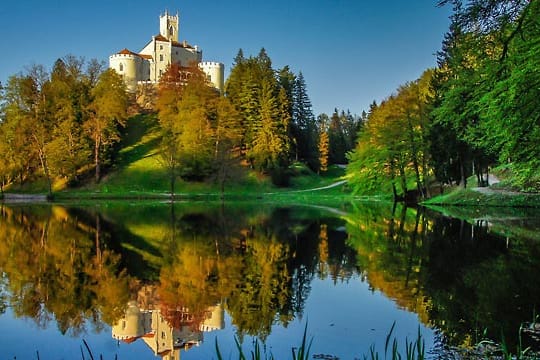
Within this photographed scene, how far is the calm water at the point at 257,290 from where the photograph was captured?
8.12m

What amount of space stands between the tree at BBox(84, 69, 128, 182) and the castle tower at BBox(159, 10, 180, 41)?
36598mm

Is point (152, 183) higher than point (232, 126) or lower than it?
lower

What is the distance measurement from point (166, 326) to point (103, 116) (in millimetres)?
52523

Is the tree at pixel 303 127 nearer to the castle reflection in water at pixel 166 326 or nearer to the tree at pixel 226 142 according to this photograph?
the tree at pixel 226 142

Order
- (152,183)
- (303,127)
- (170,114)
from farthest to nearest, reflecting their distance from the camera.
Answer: (303,127)
(170,114)
(152,183)

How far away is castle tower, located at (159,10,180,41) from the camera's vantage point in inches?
3735

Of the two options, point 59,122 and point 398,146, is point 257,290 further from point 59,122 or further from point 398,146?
point 59,122

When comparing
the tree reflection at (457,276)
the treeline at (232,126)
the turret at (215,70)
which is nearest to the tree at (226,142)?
the treeline at (232,126)

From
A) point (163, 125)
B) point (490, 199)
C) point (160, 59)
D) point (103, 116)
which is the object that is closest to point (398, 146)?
point (490, 199)

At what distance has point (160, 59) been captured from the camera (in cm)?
8900

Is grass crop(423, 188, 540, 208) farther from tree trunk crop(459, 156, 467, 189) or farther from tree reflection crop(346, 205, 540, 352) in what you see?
tree reflection crop(346, 205, 540, 352)

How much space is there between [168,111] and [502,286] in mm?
54392

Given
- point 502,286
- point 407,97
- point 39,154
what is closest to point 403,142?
point 407,97

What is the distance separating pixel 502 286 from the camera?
10.9 meters
